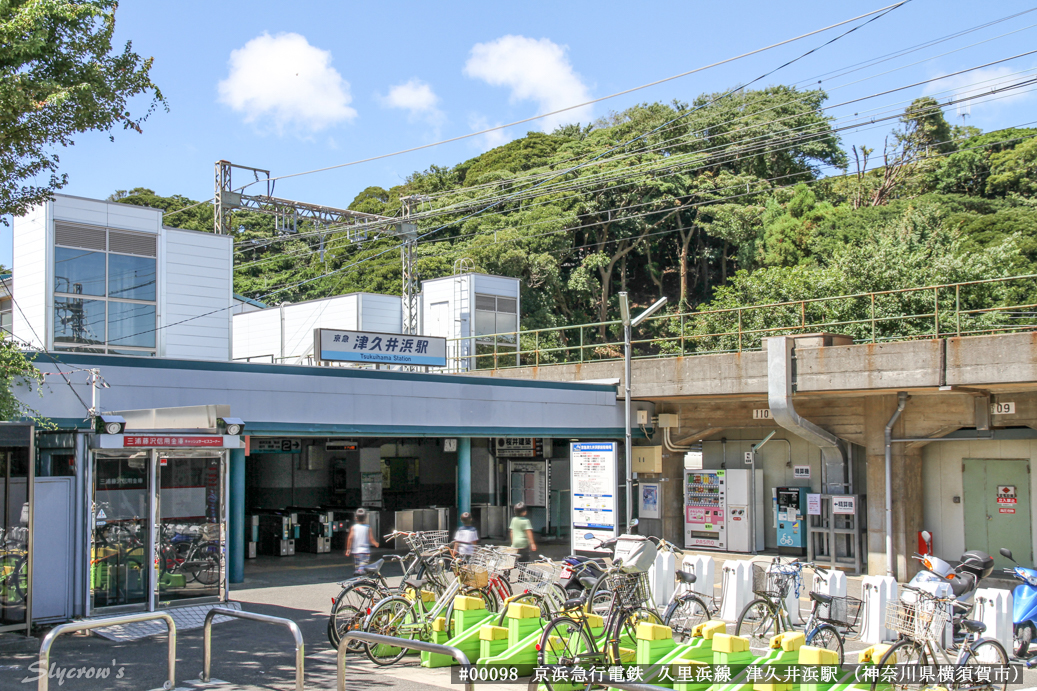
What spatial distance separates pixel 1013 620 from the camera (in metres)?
10.6

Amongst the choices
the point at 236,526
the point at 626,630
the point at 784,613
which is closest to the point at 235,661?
the point at 626,630

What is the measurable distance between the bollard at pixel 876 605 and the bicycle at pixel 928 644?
101 inches

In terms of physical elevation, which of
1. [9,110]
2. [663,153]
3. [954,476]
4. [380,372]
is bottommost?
[954,476]

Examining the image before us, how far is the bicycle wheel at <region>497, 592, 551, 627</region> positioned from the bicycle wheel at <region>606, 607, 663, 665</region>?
2.68ft

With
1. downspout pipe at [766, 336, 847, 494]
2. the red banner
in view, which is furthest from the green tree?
downspout pipe at [766, 336, 847, 494]

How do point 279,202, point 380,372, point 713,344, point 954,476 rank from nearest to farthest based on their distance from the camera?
1. point 380,372
2. point 954,476
3. point 279,202
4. point 713,344

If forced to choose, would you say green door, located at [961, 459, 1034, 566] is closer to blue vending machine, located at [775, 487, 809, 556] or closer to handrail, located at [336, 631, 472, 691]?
blue vending machine, located at [775, 487, 809, 556]

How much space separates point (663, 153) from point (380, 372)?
35.5 m

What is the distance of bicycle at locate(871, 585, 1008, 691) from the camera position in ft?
25.1

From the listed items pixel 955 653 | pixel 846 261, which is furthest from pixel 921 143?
pixel 955 653

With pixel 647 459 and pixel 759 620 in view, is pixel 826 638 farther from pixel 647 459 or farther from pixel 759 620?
pixel 647 459

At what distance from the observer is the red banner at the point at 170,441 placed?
40.0 ft

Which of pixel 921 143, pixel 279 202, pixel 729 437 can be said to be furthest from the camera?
pixel 921 143

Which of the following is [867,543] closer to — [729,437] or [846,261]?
[729,437]
